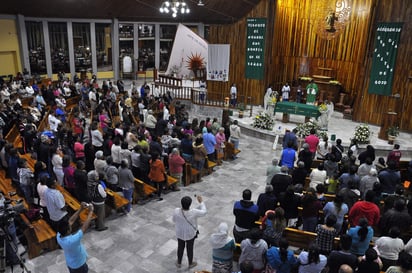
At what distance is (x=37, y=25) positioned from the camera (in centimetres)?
1948

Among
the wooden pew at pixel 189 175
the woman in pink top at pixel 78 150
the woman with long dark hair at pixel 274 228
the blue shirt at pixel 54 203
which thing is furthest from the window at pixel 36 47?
the woman with long dark hair at pixel 274 228

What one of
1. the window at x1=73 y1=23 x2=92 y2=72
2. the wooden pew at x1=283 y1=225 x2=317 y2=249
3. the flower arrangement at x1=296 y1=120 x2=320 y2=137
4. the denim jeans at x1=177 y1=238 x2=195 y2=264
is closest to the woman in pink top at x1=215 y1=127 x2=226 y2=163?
the flower arrangement at x1=296 y1=120 x2=320 y2=137

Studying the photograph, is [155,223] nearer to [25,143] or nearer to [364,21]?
[25,143]

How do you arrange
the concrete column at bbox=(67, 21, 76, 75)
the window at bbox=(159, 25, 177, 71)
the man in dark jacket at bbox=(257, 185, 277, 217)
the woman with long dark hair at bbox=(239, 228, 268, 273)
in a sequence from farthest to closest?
the window at bbox=(159, 25, 177, 71)
the concrete column at bbox=(67, 21, 76, 75)
the man in dark jacket at bbox=(257, 185, 277, 217)
the woman with long dark hair at bbox=(239, 228, 268, 273)

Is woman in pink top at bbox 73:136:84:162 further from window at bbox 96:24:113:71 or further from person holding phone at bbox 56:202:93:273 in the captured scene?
window at bbox 96:24:113:71

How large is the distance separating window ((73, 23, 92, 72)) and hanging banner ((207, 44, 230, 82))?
30.0ft

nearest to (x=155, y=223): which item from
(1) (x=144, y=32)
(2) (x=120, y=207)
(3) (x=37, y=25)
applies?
(2) (x=120, y=207)

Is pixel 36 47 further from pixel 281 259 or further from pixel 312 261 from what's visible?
pixel 312 261

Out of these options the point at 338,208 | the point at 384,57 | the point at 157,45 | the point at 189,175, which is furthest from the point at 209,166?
the point at 157,45

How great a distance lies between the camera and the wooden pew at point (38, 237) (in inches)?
231

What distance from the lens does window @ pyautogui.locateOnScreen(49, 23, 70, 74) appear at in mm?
20369

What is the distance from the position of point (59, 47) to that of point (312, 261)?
67.4 ft

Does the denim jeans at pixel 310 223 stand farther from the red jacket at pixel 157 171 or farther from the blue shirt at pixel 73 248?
the blue shirt at pixel 73 248

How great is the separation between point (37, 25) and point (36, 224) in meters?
16.5
